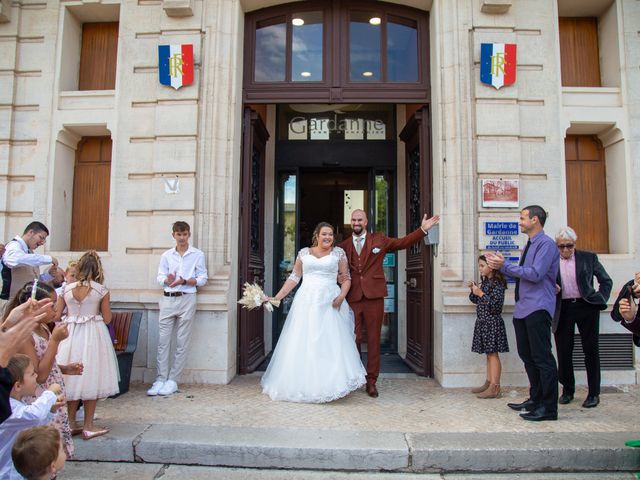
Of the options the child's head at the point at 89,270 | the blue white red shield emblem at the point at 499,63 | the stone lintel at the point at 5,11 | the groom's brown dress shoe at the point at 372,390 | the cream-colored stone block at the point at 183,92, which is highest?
the stone lintel at the point at 5,11

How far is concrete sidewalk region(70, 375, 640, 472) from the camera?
14.2ft

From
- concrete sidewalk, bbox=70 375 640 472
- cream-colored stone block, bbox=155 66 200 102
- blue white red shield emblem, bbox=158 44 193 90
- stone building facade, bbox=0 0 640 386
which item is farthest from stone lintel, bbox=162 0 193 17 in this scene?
concrete sidewalk, bbox=70 375 640 472

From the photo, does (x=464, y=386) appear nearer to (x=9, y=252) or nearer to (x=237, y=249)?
(x=237, y=249)

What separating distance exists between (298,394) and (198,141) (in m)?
3.73

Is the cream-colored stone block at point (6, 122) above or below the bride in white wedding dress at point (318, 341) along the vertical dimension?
above

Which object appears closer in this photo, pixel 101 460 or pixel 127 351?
pixel 101 460

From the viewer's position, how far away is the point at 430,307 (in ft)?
23.6

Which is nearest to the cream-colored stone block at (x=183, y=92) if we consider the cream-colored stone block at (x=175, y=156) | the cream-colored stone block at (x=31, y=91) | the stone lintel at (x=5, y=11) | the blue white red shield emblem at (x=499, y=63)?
the cream-colored stone block at (x=175, y=156)

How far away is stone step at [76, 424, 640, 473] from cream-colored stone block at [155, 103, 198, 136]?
13.5ft

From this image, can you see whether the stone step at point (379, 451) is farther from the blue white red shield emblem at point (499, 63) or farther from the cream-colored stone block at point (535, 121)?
the blue white red shield emblem at point (499, 63)

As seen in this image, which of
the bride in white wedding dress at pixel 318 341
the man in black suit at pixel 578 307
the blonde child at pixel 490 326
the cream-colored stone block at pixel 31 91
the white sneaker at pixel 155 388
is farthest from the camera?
the cream-colored stone block at pixel 31 91

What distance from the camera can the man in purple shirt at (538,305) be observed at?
508 cm

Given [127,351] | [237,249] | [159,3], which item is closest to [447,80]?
[237,249]

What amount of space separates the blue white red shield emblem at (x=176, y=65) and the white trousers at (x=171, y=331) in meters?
3.02
